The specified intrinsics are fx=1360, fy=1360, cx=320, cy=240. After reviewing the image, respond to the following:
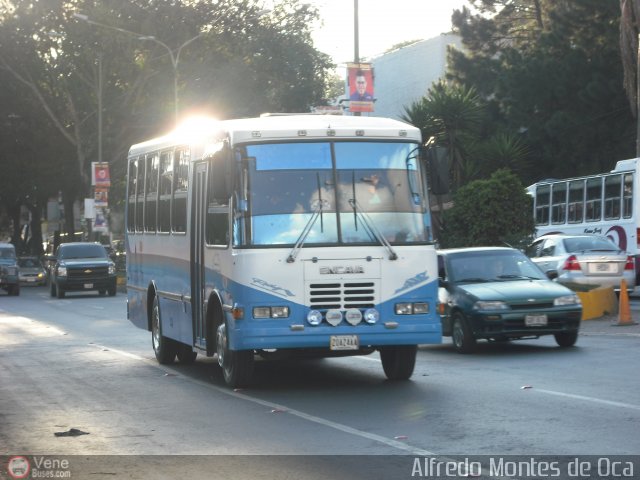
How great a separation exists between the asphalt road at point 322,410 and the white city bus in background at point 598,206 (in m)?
15.6

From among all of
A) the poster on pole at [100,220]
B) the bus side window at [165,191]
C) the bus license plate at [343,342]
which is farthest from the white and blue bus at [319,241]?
the poster on pole at [100,220]

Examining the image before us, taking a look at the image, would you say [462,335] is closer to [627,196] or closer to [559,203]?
[627,196]

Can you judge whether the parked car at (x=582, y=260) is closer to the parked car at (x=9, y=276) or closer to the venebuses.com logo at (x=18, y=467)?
the venebuses.com logo at (x=18, y=467)

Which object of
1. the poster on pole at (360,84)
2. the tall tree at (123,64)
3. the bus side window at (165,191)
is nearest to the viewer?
the bus side window at (165,191)

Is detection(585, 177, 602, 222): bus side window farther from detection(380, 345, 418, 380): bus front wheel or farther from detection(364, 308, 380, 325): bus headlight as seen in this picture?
detection(364, 308, 380, 325): bus headlight

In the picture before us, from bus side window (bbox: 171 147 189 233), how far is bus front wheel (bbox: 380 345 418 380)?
10.3ft

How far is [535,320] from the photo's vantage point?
18.6 m

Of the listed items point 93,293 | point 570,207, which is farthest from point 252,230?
point 93,293

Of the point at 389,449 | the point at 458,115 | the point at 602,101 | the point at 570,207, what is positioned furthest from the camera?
the point at 602,101

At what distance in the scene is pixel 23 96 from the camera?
6406cm

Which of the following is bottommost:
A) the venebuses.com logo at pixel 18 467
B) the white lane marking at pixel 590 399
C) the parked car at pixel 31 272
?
the parked car at pixel 31 272

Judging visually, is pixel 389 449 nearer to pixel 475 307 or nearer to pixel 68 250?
pixel 475 307

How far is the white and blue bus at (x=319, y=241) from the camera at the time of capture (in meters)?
14.1

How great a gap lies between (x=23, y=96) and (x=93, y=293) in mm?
16529
